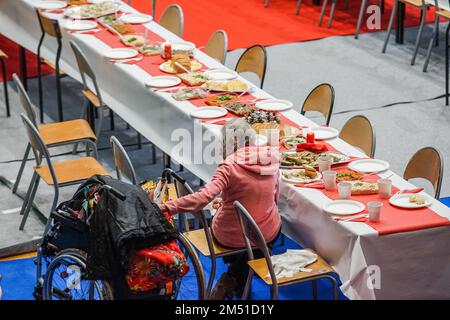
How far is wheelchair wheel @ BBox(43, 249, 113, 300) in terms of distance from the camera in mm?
4680

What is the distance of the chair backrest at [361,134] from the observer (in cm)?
603

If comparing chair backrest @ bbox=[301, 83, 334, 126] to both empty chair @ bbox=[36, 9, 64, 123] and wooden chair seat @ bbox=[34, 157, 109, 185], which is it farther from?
empty chair @ bbox=[36, 9, 64, 123]

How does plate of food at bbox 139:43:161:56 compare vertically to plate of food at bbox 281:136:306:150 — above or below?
below

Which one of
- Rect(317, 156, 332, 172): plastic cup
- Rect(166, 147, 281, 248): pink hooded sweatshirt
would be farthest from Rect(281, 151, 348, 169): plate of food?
Rect(166, 147, 281, 248): pink hooded sweatshirt

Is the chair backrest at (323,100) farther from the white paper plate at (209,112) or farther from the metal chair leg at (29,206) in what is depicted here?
the metal chair leg at (29,206)

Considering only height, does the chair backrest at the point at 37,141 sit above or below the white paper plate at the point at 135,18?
below

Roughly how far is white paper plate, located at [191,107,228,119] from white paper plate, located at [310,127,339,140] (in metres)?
0.62

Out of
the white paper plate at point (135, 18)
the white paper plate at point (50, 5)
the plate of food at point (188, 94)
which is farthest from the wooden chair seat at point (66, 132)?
the white paper plate at point (50, 5)

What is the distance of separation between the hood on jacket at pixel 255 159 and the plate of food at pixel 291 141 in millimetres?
703

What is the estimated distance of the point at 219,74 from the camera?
6973mm

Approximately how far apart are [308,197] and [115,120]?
339 cm

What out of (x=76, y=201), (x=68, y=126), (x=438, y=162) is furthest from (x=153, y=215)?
(x=68, y=126)

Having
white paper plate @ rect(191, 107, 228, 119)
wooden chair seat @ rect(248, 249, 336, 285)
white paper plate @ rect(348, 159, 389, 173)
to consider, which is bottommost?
wooden chair seat @ rect(248, 249, 336, 285)

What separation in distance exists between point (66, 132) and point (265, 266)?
7.89ft
